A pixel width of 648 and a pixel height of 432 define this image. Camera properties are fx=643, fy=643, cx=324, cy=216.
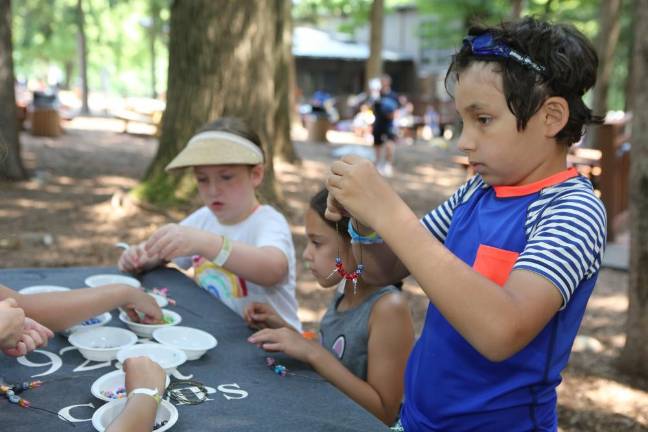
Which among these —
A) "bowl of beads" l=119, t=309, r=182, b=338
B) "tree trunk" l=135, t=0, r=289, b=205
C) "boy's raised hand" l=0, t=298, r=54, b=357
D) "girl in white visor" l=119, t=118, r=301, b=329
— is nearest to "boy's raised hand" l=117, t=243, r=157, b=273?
"girl in white visor" l=119, t=118, r=301, b=329

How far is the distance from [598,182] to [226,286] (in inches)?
255

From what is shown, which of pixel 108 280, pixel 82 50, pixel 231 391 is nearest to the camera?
pixel 231 391

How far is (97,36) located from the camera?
40625 millimetres

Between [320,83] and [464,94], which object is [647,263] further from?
[320,83]

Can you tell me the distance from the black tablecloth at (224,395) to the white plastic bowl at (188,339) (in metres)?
0.03

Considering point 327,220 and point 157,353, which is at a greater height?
point 327,220

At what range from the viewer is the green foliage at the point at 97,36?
29130 mm

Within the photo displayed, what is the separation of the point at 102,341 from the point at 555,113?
1480 mm

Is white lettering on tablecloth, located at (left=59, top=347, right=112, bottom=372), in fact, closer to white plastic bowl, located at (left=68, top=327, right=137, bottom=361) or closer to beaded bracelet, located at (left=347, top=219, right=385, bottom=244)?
white plastic bowl, located at (left=68, top=327, right=137, bottom=361)

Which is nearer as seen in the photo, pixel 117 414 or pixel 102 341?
pixel 117 414

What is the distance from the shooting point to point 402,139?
70.8 ft

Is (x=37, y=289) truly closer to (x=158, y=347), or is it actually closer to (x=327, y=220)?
(x=158, y=347)

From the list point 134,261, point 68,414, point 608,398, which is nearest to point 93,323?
point 68,414

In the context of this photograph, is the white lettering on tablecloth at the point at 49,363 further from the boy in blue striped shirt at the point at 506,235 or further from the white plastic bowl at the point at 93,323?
the boy in blue striped shirt at the point at 506,235
